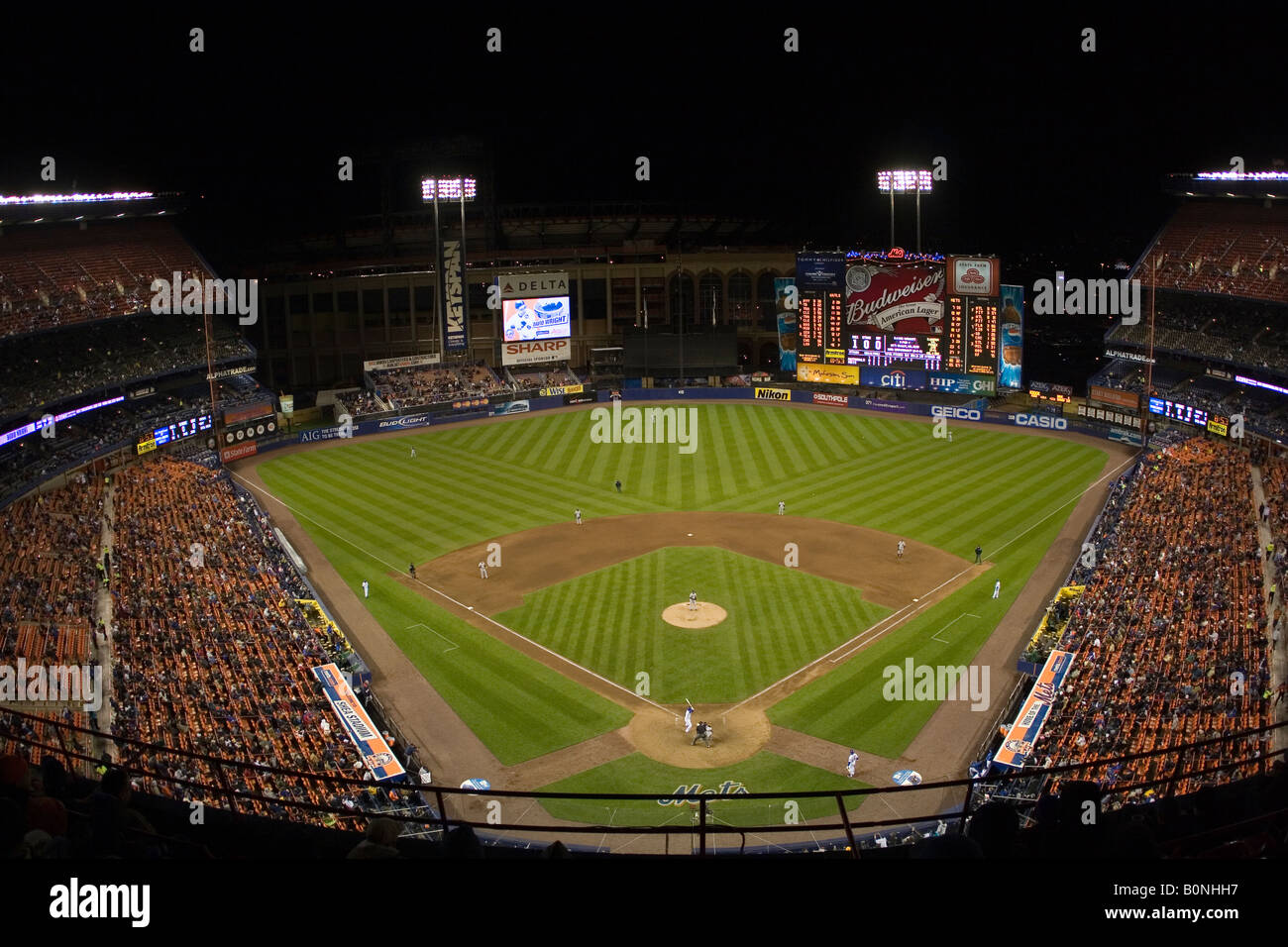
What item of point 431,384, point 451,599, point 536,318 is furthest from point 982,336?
point 451,599

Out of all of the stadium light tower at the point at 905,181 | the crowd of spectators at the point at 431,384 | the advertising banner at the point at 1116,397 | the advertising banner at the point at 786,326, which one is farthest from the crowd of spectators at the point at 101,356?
the advertising banner at the point at 1116,397

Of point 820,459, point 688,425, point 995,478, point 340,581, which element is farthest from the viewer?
point 688,425

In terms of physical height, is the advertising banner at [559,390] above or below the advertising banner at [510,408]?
above

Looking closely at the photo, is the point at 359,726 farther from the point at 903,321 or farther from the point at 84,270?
the point at 903,321

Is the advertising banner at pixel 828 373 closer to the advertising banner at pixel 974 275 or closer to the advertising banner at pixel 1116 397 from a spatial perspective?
the advertising banner at pixel 974 275

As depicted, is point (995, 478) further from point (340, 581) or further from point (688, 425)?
point (340, 581)
